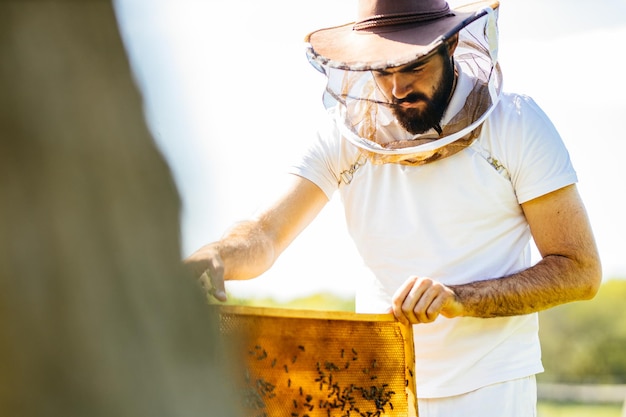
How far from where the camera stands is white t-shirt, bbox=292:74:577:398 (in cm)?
→ 377

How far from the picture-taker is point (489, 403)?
3693 mm

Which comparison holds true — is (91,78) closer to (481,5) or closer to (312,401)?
(312,401)

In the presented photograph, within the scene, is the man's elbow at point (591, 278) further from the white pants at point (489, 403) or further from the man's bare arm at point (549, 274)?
the white pants at point (489, 403)

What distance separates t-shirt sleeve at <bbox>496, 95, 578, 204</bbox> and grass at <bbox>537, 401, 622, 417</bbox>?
31.4 metres

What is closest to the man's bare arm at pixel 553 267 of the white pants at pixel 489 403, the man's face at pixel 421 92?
the white pants at pixel 489 403

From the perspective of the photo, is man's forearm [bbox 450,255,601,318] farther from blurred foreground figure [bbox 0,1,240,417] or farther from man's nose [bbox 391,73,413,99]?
blurred foreground figure [bbox 0,1,240,417]

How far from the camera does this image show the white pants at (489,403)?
12.1ft

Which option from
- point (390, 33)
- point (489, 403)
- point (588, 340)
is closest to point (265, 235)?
point (390, 33)

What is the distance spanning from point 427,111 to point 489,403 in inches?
53.8

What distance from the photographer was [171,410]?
1776mm

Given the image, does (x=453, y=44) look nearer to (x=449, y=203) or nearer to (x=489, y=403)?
(x=449, y=203)

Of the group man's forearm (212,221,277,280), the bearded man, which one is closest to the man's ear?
the bearded man

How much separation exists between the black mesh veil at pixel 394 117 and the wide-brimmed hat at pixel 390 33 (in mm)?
18

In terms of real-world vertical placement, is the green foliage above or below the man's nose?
below
